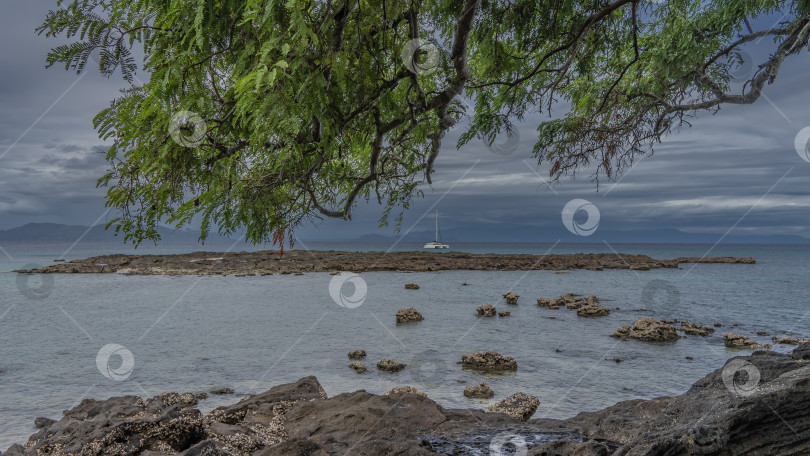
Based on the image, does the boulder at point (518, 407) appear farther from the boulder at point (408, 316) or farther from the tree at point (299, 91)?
the boulder at point (408, 316)

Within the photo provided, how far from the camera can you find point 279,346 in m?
12.5

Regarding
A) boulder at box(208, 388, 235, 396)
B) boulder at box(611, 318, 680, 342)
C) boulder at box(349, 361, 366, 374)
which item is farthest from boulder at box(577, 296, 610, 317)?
boulder at box(208, 388, 235, 396)

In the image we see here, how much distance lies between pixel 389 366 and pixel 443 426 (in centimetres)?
509

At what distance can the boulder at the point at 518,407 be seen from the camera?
569 centimetres

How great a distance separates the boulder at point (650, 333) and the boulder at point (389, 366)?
6.97m

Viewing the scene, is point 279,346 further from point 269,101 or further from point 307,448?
point 269,101

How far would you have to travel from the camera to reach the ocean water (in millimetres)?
8531

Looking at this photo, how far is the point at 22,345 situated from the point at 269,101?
15101 millimetres

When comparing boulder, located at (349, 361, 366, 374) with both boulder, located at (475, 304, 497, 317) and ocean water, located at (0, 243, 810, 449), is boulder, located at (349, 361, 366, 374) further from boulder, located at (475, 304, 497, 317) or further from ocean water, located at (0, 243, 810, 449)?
boulder, located at (475, 304, 497, 317)

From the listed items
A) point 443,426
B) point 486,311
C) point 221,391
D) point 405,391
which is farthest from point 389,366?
point 486,311

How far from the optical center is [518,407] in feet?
19.2

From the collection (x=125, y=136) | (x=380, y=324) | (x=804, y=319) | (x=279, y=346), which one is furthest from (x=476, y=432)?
(x=804, y=319)

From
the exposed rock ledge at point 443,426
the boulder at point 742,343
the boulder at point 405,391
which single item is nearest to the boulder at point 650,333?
the boulder at point 742,343

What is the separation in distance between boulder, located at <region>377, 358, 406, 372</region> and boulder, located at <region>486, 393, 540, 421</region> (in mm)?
3686
